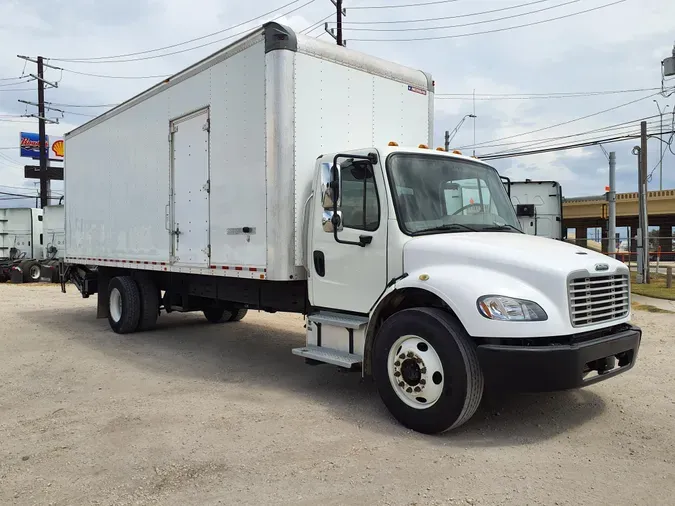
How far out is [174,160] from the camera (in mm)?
7930

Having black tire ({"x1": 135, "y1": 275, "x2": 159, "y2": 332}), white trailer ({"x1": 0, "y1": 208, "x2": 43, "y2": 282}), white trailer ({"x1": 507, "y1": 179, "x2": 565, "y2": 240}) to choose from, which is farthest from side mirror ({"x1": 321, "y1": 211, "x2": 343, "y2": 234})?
white trailer ({"x1": 0, "y1": 208, "x2": 43, "y2": 282})

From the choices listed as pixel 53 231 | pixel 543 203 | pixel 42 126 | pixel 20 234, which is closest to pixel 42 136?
pixel 42 126

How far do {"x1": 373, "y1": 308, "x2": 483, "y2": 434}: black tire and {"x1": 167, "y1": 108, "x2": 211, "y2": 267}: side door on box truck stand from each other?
11.0ft

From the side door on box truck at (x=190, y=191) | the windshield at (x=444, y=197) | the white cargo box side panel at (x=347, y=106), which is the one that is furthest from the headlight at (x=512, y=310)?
the side door on box truck at (x=190, y=191)

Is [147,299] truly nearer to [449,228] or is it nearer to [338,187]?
[338,187]

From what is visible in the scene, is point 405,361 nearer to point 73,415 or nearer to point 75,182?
point 73,415

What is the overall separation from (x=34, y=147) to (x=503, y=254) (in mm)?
46718

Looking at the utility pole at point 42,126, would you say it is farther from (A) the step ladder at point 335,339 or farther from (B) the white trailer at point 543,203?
(A) the step ladder at point 335,339

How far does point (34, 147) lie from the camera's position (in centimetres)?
4331

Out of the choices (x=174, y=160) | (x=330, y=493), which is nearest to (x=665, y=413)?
(x=330, y=493)

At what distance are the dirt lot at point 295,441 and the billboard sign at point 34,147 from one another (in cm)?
3805

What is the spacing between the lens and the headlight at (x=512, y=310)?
4.16 meters

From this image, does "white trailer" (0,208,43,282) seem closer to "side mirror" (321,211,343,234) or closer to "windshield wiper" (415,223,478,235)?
"side mirror" (321,211,343,234)

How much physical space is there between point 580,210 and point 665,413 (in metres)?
48.1
